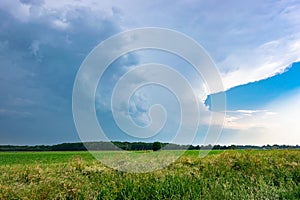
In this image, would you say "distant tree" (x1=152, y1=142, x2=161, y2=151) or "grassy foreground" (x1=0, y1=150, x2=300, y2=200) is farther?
"distant tree" (x1=152, y1=142, x2=161, y2=151)

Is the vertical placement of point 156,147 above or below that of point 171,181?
above

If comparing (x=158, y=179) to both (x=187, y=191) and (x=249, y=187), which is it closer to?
(x=187, y=191)

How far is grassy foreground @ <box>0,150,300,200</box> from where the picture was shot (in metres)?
8.18

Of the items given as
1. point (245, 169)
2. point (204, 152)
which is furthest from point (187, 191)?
point (204, 152)

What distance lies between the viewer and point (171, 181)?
9.11 meters

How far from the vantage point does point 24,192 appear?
8047mm

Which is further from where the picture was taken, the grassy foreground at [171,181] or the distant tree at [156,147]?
the distant tree at [156,147]

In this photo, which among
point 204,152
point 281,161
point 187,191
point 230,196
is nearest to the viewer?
point 230,196

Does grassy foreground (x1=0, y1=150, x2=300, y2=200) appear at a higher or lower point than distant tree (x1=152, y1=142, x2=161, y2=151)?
lower

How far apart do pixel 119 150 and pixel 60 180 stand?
5.43m

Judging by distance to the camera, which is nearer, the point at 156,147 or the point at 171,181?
the point at 171,181

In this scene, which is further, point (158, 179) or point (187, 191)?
point (158, 179)

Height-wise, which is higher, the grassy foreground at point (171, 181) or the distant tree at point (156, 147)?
the distant tree at point (156, 147)

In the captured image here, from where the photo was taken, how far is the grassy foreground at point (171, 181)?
8.18 m
